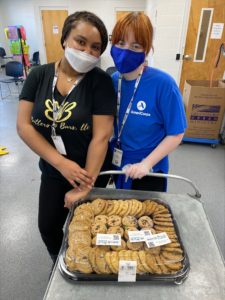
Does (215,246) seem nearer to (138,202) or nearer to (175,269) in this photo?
(175,269)

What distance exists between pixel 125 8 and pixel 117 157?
669 cm

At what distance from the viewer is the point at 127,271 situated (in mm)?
636

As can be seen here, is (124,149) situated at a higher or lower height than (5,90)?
higher

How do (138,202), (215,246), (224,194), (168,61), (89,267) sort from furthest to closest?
1. (168,61)
2. (224,194)
3. (138,202)
4. (215,246)
5. (89,267)

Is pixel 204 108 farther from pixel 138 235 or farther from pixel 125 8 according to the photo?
pixel 125 8

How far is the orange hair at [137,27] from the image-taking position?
2.90ft

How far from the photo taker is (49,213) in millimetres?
1138

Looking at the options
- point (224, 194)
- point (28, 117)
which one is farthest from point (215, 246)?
point (224, 194)

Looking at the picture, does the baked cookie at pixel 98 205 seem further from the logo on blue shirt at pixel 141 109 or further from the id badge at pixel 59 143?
the logo on blue shirt at pixel 141 109

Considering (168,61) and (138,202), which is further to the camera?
(168,61)

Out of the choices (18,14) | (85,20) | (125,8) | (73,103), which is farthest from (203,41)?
(18,14)

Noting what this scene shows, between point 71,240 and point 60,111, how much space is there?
1.63 ft

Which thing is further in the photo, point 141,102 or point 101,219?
point 141,102

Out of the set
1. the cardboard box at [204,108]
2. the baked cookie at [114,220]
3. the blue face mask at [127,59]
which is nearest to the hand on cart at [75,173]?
the baked cookie at [114,220]
